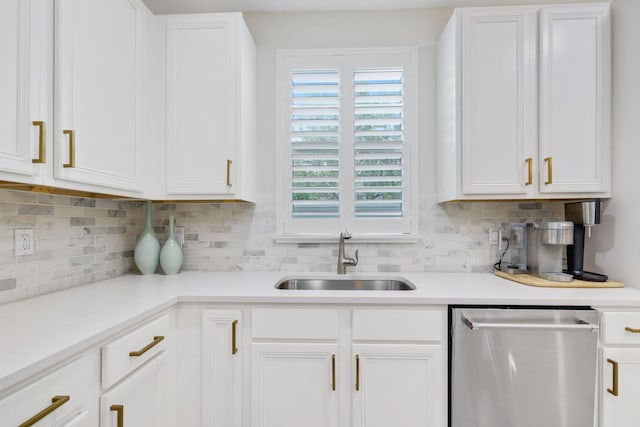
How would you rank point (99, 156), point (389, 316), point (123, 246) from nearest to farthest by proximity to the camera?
point (99, 156), point (389, 316), point (123, 246)

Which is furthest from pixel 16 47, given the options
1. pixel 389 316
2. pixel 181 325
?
pixel 389 316

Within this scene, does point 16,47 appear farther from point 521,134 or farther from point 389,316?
point 521,134

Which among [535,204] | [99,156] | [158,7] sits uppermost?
[158,7]

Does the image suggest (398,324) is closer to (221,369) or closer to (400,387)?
(400,387)

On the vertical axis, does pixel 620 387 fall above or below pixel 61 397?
below

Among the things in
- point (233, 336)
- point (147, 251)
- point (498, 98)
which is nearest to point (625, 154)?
point (498, 98)

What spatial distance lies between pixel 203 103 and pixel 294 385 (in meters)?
1.53

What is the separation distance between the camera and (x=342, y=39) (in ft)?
7.41

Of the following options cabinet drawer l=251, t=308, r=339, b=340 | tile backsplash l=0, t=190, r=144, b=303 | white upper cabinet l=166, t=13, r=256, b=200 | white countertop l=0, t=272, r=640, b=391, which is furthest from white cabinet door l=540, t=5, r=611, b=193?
tile backsplash l=0, t=190, r=144, b=303

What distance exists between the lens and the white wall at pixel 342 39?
2236 millimetres

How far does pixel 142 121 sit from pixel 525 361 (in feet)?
7.16

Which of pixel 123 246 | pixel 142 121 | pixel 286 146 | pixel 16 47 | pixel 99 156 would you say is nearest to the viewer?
pixel 16 47

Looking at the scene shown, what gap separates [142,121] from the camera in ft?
5.98

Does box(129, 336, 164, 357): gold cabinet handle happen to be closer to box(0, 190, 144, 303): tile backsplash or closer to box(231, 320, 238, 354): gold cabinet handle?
box(231, 320, 238, 354): gold cabinet handle
